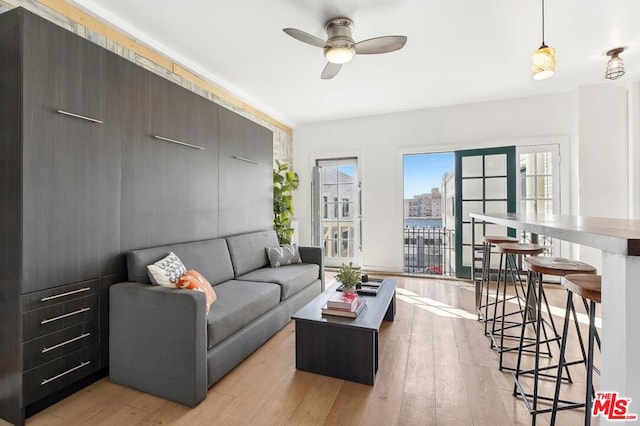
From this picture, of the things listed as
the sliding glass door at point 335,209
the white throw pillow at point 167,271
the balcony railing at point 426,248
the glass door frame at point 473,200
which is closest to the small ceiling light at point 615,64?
the glass door frame at point 473,200

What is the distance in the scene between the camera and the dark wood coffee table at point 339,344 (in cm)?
204

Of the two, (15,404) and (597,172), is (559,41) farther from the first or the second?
(15,404)

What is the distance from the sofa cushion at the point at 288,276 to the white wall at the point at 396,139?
2011 millimetres

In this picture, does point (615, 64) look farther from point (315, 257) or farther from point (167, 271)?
point (167, 271)

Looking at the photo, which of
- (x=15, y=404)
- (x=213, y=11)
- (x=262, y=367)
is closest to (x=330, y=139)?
(x=213, y=11)

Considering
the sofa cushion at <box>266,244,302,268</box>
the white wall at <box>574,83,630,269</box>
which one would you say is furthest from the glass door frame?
the sofa cushion at <box>266,244,302,268</box>

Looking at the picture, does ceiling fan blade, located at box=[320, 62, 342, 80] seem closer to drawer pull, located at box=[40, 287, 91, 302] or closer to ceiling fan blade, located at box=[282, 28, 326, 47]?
ceiling fan blade, located at box=[282, 28, 326, 47]

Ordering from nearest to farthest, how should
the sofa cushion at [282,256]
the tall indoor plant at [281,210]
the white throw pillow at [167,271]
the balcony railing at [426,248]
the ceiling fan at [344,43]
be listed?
1. the white throw pillow at [167,271]
2. the ceiling fan at [344,43]
3. the sofa cushion at [282,256]
4. the tall indoor plant at [281,210]
5. the balcony railing at [426,248]

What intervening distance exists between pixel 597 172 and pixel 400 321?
3.52m

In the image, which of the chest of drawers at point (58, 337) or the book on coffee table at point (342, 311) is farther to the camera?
the book on coffee table at point (342, 311)

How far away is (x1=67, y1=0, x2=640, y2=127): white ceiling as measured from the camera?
2531 mm

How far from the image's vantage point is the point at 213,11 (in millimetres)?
2572

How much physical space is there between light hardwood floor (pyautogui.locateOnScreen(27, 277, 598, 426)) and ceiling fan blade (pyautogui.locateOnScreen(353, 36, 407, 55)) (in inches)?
99.8

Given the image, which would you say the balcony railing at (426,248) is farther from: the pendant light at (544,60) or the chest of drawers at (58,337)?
the chest of drawers at (58,337)
